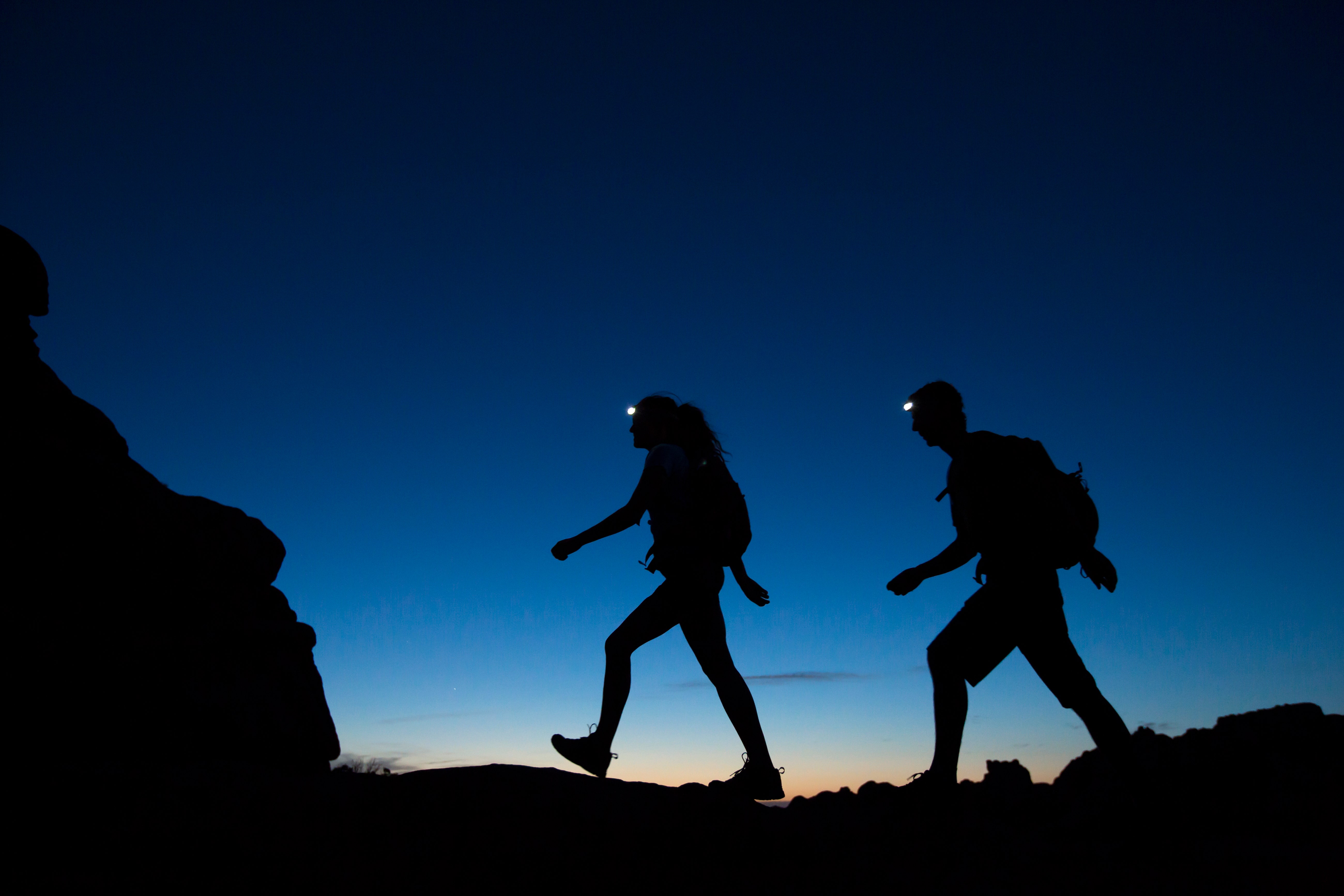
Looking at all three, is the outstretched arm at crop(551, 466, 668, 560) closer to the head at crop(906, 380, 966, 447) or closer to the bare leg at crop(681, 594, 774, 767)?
the bare leg at crop(681, 594, 774, 767)

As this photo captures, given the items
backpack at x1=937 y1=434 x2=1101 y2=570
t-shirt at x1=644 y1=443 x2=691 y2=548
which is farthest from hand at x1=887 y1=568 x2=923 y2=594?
t-shirt at x1=644 y1=443 x2=691 y2=548

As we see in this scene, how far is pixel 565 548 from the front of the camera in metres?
4.54

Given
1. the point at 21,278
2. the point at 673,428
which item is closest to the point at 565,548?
the point at 673,428

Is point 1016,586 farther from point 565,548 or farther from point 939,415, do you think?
point 565,548

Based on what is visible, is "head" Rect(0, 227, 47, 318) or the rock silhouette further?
"head" Rect(0, 227, 47, 318)

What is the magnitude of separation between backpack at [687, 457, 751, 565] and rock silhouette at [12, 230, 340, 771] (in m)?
2.70

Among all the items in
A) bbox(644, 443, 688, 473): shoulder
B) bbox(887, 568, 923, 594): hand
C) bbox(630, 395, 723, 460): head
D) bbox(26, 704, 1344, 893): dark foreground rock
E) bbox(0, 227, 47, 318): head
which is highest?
bbox(0, 227, 47, 318): head

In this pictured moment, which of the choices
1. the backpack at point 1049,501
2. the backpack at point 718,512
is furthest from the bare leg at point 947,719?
the backpack at point 718,512

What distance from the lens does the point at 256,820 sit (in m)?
2.95

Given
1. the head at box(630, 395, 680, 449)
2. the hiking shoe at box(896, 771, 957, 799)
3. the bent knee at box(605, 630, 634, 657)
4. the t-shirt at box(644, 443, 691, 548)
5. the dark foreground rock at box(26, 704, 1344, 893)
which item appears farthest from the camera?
the head at box(630, 395, 680, 449)

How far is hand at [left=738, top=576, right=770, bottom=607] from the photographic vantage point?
5.20 meters

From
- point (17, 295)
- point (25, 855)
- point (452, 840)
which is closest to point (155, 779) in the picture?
point (25, 855)

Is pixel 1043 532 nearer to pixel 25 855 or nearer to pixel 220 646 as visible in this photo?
pixel 25 855

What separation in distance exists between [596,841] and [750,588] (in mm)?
2414
